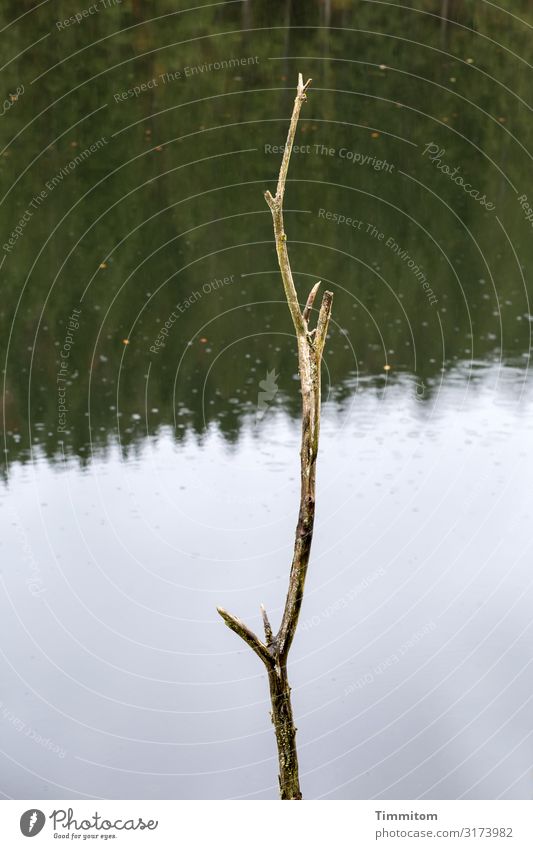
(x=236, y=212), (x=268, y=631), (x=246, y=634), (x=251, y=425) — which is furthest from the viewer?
(x=236, y=212)

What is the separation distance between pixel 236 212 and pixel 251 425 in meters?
5.68

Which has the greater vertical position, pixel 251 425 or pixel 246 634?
pixel 251 425

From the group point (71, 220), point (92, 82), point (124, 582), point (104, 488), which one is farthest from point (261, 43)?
point (124, 582)

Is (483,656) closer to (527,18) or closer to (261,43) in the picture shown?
(261,43)

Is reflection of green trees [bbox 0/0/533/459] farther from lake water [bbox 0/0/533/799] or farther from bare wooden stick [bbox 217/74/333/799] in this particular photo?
bare wooden stick [bbox 217/74/333/799]

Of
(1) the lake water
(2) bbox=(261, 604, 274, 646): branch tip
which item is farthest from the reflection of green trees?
(2) bbox=(261, 604, 274, 646): branch tip

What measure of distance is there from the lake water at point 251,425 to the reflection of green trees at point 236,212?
54 mm

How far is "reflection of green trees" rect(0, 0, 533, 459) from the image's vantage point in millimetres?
13211

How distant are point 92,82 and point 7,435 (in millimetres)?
12193

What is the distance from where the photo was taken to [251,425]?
12.1 metres

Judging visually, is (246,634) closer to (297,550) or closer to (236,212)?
(297,550)

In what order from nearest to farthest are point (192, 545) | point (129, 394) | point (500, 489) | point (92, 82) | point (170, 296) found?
point (192, 545) → point (500, 489) → point (129, 394) → point (170, 296) → point (92, 82)

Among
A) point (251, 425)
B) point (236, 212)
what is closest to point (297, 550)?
point (251, 425)

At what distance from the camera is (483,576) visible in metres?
9.71
